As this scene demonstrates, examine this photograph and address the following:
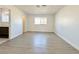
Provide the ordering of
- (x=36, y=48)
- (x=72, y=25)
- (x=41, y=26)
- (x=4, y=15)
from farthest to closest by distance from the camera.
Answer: (x=41, y=26) → (x=4, y=15) → (x=72, y=25) → (x=36, y=48)

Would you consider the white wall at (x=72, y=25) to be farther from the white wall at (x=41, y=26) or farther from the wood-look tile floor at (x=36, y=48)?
the white wall at (x=41, y=26)

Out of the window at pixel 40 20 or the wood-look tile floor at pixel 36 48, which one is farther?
the window at pixel 40 20

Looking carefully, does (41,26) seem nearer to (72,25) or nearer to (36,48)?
(72,25)

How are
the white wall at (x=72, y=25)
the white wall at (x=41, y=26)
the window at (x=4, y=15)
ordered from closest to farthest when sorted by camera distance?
1. the white wall at (x=72, y=25)
2. the window at (x=4, y=15)
3. the white wall at (x=41, y=26)

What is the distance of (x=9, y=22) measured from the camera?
760 cm

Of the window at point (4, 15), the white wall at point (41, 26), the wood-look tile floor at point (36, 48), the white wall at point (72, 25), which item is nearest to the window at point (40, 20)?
the white wall at point (41, 26)

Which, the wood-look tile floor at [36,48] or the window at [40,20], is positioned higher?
the window at [40,20]

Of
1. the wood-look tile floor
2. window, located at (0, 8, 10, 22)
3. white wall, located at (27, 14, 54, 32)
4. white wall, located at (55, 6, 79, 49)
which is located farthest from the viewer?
white wall, located at (27, 14, 54, 32)

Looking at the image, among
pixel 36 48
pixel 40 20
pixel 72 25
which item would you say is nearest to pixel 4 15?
pixel 36 48

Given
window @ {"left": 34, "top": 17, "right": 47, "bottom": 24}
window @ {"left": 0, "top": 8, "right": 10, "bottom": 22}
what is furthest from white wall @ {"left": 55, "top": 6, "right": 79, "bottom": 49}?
window @ {"left": 34, "top": 17, "right": 47, "bottom": 24}

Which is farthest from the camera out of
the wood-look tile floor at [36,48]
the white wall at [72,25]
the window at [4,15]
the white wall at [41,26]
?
the white wall at [41,26]

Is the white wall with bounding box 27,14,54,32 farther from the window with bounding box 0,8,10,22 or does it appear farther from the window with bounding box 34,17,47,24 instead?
the window with bounding box 0,8,10,22
